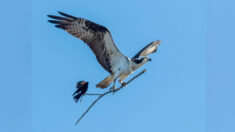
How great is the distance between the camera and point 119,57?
445 inches

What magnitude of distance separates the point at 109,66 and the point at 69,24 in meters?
1.45

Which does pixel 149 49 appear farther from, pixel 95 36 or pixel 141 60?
pixel 95 36

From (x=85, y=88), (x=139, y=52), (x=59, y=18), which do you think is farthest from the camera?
(x=139, y=52)

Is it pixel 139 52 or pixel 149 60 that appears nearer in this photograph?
pixel 149 60

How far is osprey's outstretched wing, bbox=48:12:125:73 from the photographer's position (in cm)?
1115

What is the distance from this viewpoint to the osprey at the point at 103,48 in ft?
36.2

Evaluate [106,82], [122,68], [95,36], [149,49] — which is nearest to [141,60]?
[122,68]

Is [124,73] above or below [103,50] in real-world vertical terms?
below

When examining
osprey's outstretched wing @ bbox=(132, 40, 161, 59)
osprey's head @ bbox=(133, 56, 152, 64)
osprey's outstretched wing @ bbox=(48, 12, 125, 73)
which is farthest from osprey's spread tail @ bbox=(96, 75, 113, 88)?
osprey's outstretched wing @ bbox=(132, 40, 161, 59)

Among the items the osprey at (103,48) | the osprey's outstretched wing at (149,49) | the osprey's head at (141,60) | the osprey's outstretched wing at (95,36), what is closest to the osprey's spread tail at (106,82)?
the osprey at (103,48)

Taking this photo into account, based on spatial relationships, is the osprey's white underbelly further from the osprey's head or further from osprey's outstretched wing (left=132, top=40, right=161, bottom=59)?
osprey's outstretched wing (left=132, top=40, right=161, bottom=59)

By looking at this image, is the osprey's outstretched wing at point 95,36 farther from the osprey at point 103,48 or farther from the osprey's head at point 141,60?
the osprey's head at point 141,60

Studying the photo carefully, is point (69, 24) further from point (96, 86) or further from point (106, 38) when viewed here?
point (96, 86)

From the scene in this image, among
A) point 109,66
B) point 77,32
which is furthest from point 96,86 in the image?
point 77,32
